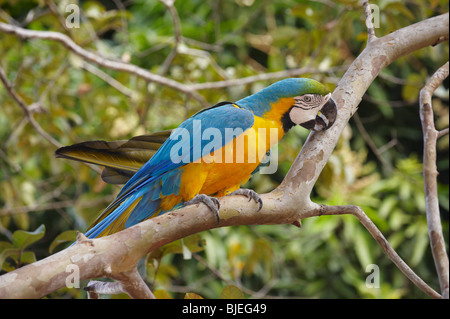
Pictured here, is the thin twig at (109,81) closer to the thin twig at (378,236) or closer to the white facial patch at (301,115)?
the white facial patch at (301,115)

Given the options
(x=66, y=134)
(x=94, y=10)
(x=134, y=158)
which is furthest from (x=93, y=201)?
(x=134, y=158)

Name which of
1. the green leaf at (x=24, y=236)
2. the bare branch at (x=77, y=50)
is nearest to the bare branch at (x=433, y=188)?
the green leaf at (x=24, y=236)

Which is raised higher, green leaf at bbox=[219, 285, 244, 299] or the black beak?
the black beak

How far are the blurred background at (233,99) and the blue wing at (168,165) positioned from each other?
0.14 m

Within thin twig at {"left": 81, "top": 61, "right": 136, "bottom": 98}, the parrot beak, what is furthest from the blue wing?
thin twig at {"left": 81, "top": 61, "right": 136, "bottom": 98}

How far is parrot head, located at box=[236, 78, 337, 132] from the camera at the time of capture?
0.86 m

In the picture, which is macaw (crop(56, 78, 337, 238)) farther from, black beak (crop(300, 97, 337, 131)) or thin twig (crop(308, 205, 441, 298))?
thin twig (crop(308, 205, 441, 298))

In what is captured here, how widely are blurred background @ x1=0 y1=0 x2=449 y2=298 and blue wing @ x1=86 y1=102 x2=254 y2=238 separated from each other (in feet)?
0.47

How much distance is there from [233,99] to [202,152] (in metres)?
1.05

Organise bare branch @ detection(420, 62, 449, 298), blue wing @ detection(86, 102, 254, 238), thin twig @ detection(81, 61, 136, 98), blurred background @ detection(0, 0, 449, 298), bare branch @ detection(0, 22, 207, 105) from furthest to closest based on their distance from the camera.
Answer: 1. thin twig @ detection(81, 61, 136, 98)
2. blurred background @ detection(0, 0, 449, 298)
3. bare branch @ detection(0, 22, 207, 105)
4. blue wing @ detection(86, 102, 254, 238)
5. bare branch @ detection(420, 62, 449, 298)

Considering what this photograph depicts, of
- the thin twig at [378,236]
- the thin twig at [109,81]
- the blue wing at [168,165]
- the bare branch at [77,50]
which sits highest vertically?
the thin twig at [109,81]

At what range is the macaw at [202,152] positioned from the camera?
85 cm
